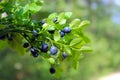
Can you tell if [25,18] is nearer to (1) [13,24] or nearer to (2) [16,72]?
(1) [13,24]

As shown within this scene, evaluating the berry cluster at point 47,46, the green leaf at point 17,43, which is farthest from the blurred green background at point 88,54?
the berry cluster at point 47,46

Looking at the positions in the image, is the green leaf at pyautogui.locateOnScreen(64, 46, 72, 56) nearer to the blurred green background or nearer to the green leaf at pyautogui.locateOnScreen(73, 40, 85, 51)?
the green leaf at pyautogui.locateOnScreen(73, 40, 85, 51)

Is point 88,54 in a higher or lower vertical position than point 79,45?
higher

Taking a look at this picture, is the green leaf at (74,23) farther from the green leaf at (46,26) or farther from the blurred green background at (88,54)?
the blurred green background at (88,54)

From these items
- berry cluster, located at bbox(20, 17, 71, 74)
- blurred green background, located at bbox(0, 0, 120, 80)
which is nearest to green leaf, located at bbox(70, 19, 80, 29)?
berry cluster, located at bbox(20, 17, 71, 74)

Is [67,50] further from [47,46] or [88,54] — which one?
[88,54]

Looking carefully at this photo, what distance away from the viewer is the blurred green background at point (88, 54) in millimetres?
4590

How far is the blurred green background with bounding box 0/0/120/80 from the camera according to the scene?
4.59m

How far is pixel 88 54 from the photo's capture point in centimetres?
618

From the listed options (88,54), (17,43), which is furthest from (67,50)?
(88,54)

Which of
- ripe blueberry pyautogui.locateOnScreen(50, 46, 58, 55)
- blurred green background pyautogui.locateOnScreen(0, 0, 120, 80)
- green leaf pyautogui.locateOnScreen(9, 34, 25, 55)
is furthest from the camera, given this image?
blurred green background pyautogui.locateOnScreen(0, 0, 120, 80)

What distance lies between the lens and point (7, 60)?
4551mm

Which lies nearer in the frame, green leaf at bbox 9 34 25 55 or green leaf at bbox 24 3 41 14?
green leaf at bbox 24 3 41 14

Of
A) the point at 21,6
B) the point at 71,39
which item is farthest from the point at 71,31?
the point at 21,6
